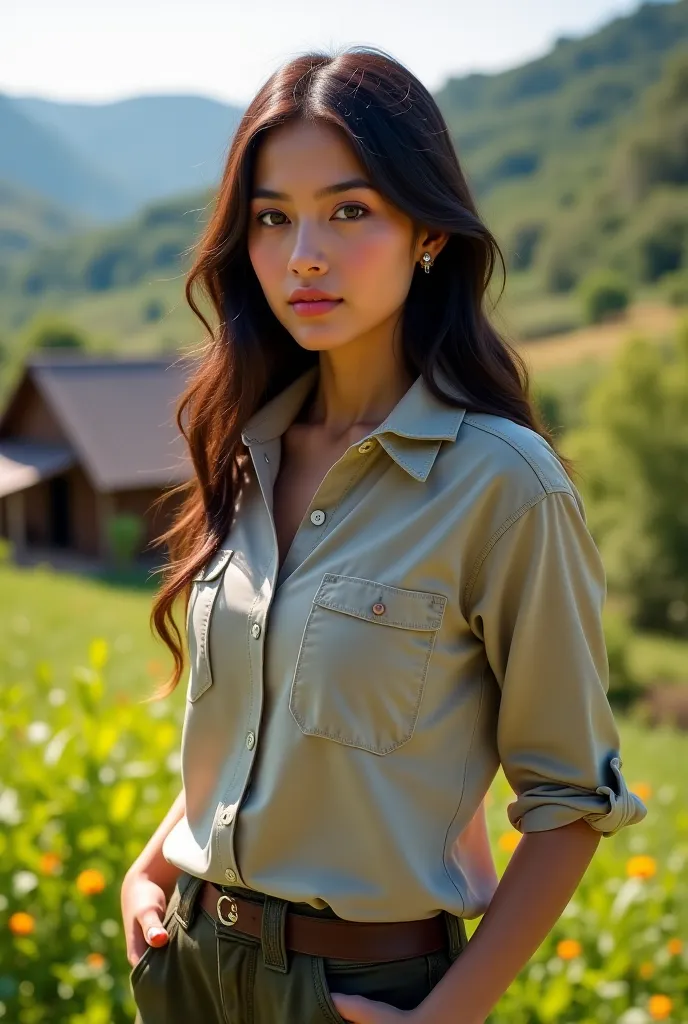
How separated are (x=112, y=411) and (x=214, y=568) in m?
20.8

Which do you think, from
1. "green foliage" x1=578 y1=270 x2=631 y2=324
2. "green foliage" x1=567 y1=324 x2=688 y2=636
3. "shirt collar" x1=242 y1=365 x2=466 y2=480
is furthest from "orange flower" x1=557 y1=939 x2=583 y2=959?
"green foliage" x1=578 y1=270 x2=631 y2=324

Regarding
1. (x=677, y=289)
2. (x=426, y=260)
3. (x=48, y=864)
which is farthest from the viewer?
(x=677, y=289)

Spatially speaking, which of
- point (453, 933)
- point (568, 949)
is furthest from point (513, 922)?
point (568, 949)

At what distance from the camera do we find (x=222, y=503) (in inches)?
77.8

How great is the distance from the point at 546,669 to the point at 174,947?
804 mm

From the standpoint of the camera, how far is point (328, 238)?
1669mm

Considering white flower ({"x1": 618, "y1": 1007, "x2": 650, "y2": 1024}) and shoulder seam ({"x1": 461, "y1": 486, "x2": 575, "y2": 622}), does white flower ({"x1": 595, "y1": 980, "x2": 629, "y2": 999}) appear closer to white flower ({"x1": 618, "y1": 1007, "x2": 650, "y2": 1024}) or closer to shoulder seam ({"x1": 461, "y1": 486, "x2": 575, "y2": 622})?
white flower ({"x1": 618, "y1": 1007, "x2": 650, "y2": 1024})

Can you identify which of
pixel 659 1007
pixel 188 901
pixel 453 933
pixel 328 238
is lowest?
pixel 659 1007

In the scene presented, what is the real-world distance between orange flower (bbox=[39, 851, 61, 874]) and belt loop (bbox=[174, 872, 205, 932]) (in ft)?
4.47

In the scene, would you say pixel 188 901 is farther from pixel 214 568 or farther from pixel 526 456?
pixel 526 456

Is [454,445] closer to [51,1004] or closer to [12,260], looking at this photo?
[51,1004]

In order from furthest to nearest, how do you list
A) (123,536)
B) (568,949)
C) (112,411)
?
(112,411) < (123,536) < (568,949)

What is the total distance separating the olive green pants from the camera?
1.56 metres

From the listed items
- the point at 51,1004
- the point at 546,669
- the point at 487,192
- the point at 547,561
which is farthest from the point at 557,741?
the point at 487,192
